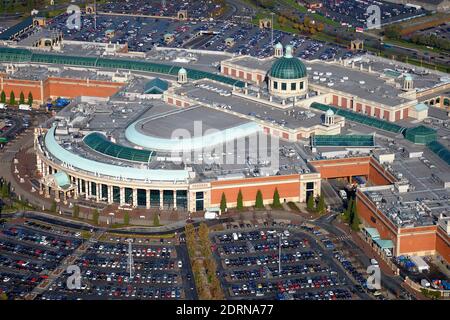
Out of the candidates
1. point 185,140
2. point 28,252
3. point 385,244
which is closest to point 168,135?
point 185,140

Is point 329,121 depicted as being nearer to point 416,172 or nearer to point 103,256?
point 416,172

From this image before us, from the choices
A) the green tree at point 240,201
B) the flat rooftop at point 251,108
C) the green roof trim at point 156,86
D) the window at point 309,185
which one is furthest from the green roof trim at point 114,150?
the green roof trim at point 156,86

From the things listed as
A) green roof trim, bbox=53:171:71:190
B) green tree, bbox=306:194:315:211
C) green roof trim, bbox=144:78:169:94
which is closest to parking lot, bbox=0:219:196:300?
green roof trim, bbox=53:171:71:190

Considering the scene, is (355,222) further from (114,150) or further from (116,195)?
(114,150)

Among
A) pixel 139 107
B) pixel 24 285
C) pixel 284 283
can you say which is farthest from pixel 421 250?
pixel 139 107

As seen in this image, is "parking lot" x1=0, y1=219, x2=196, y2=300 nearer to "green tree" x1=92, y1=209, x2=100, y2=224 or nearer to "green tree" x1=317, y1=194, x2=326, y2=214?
"green tree" x1=92, y1=209, x2=100, y2=224
